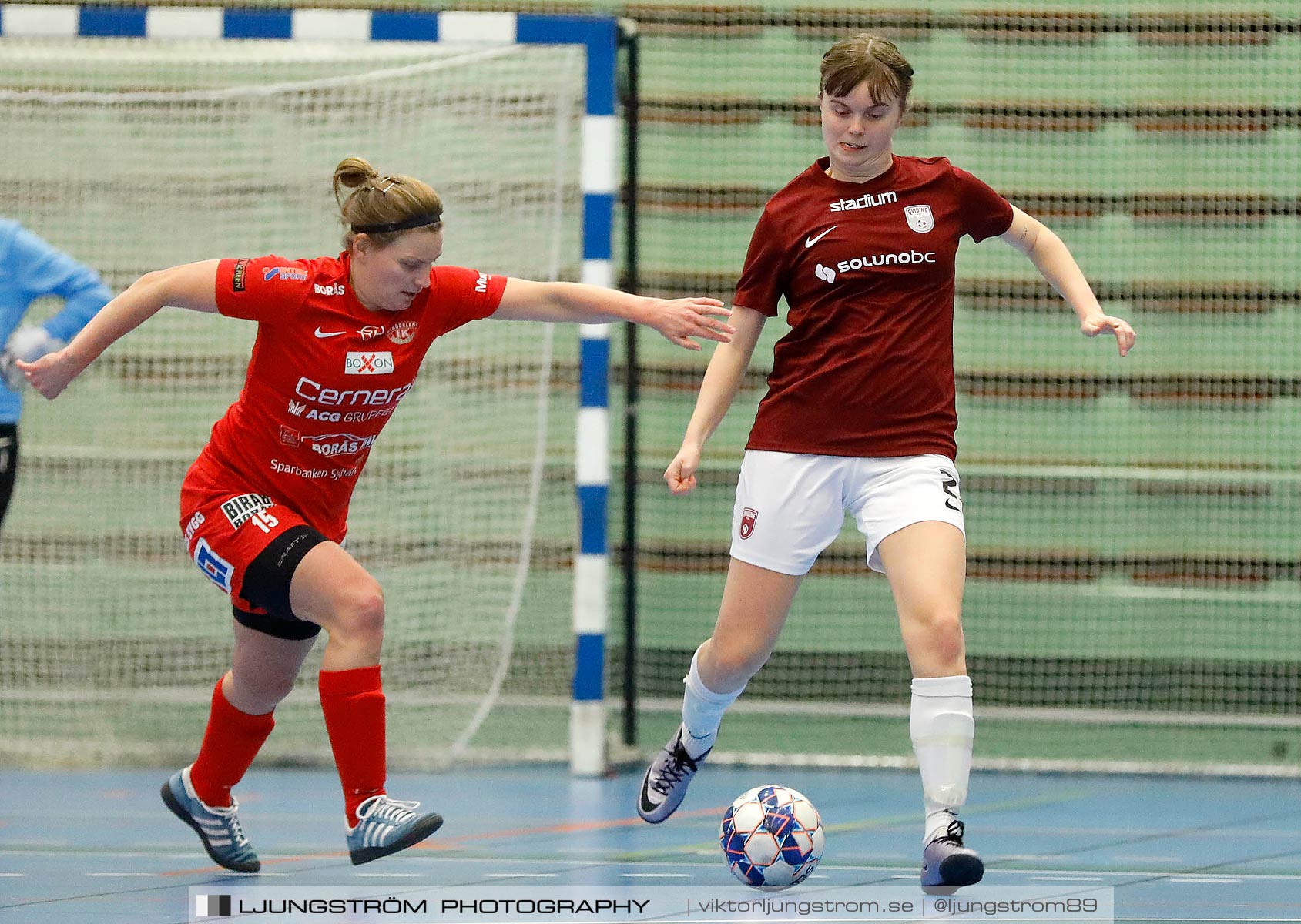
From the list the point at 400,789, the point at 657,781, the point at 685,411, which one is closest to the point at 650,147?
the point at 685,411

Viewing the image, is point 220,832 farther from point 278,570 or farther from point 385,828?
point 278,570

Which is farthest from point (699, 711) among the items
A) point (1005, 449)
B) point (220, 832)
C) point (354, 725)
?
point (1005, 449)

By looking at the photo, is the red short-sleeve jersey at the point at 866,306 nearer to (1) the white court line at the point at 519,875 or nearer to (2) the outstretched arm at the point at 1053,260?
(2) the outstretched arm at the point at 1053,260

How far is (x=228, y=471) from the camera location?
4094mm

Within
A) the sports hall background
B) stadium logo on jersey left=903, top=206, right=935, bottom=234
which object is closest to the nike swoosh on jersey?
stadium logo on jersey left=903, top=206, right=935, bottom=234

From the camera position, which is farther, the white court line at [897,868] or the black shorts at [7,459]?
the black shorts at [7,459]

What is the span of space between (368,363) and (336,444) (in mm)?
225

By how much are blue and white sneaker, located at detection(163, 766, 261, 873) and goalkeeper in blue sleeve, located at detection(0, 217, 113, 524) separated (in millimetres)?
1268

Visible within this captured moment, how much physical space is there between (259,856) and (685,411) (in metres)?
3.33

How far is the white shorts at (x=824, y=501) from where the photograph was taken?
389cm

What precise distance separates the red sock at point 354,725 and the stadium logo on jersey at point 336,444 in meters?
0.54

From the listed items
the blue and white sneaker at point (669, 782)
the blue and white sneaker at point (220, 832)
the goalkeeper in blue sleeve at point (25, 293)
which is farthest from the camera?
the goalkeeper in blue sleeve at point (25, 293)

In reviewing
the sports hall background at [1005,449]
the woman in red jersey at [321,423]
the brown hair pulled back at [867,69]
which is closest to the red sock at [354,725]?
the woman in red jersey at [321,423]

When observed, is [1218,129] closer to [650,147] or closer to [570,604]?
[650,147]
